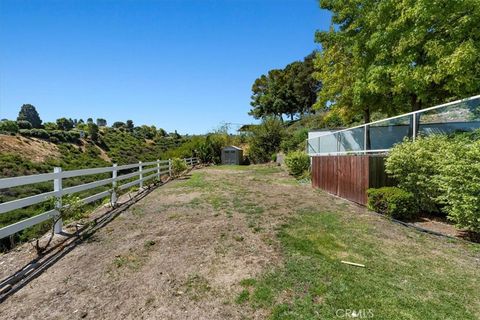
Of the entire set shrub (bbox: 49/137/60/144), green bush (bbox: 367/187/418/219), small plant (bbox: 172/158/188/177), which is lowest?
green bush (bbox: 367/187/418/219)

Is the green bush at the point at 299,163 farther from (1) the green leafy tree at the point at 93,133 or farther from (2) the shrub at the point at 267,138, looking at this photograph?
(1) the green leafy tree at the point at 93,133

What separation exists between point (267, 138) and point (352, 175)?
20.3m

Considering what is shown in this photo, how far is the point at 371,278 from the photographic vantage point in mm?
3039

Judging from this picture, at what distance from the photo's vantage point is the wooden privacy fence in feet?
22.4

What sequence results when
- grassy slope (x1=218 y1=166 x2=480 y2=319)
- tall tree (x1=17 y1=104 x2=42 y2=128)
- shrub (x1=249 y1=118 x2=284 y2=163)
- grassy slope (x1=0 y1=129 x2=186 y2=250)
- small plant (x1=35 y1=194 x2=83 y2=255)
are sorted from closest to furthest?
grassy slope (x1=218 y1=166 x2=480 y2=319) → small plant (x1=35 y1=194 x2=83 y2=255) → grassy slope (x1=0 y1=129 x2=186 y2=250) → shrub (x1=249 y1=118 x2=284 y2=163) → tall tree (x1=17 y1=104 x2=42 y2=128)

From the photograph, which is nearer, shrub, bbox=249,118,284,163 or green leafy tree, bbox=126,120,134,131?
shrub, bbox=249,118,284,163

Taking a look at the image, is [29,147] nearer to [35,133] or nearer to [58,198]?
[35,133]

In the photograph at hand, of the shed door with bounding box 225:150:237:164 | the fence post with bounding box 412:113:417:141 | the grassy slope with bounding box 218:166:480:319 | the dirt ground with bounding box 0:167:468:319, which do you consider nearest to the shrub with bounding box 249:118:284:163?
the shed door with bounding box 225:150:237:164

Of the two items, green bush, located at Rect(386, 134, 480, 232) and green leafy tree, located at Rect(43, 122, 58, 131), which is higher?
green leafy tree, located at Rect(43, 122, 58, 131)

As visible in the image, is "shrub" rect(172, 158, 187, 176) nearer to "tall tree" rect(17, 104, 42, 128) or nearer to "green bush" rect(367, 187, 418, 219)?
"green bush" rect(367, 187, 418, 219)

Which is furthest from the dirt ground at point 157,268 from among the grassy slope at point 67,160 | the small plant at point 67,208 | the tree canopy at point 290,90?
the tree canopy at point 290,90

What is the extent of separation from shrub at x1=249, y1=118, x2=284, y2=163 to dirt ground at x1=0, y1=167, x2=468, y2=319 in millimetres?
22020

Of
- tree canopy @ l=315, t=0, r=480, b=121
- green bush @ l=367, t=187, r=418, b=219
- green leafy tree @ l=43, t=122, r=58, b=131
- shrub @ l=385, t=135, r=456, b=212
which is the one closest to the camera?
shrub @ l=385, t=135, r=456, b=212

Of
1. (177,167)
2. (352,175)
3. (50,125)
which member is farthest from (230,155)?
(50,125)
